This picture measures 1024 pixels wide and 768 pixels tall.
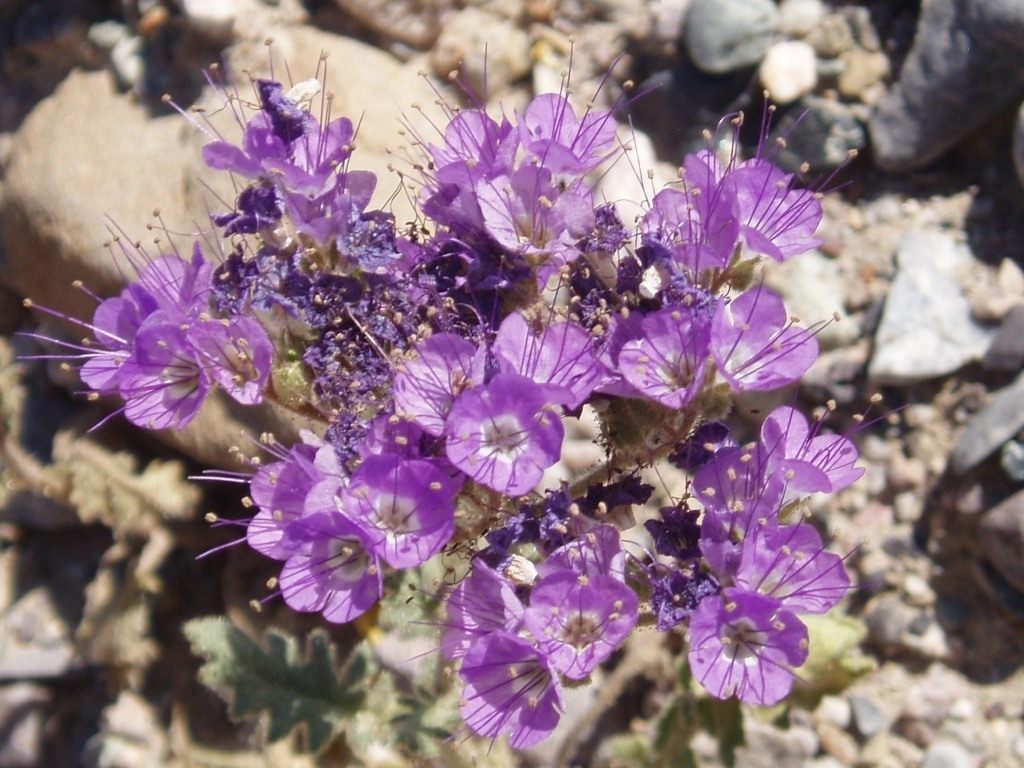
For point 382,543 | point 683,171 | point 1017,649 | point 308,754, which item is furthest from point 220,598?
point 1017,649

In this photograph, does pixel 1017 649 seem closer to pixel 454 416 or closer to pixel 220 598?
pixel 454 416

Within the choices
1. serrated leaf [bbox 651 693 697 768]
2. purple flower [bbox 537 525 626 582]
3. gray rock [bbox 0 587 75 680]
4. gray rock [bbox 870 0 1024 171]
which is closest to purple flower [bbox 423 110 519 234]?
purple flower [bbox 537 525 626 582]

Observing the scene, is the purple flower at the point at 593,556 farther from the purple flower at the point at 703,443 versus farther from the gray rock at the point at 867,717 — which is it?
the gray rock at the point at 867,717

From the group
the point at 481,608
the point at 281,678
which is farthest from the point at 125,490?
the point at 481,608

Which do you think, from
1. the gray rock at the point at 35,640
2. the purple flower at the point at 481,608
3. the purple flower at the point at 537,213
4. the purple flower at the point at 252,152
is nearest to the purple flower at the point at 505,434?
the purple flower at the point at 481,608

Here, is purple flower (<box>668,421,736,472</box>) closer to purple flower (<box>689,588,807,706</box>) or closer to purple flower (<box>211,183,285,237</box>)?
purple flower (<box>689,588,807,706</box>)
